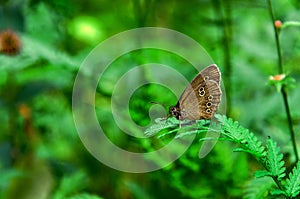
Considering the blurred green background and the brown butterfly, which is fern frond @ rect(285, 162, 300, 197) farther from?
the blurred green background

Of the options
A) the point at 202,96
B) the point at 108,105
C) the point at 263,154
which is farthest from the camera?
the point at 108,105

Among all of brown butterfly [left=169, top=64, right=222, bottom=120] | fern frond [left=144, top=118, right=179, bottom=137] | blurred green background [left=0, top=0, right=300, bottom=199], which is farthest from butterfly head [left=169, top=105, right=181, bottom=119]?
blurred green background [left=0, top=0, right=300, bottom=199]

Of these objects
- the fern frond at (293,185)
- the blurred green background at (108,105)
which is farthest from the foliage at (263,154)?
the blurred green background at (108,105)

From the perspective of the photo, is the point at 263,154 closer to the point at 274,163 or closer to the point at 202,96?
the point at 274,163

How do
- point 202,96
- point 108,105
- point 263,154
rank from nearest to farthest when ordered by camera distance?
point 263,154
point 202,96
point 108,105

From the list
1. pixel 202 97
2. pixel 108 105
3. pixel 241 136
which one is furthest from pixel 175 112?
pixel 108 105

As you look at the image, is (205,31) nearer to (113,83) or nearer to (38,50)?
(113,83)

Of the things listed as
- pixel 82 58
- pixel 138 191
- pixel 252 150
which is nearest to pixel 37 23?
pixel 82 58
